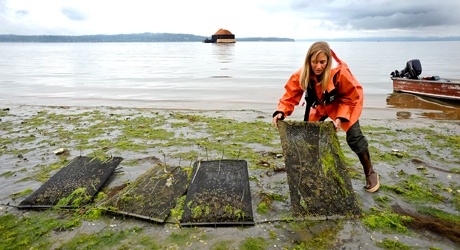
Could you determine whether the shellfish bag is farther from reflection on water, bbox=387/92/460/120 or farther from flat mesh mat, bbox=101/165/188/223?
flat mesh mat, bbox=101/165/188/223

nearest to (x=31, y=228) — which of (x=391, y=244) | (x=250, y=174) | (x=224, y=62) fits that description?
(x=250, y=174)

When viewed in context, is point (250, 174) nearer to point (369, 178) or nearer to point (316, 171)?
point (316, 171)

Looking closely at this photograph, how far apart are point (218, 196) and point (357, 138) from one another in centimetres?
206

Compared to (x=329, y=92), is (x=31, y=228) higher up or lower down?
lower down

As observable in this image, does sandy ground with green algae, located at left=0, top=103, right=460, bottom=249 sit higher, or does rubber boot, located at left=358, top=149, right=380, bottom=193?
rubber boot, located at left=358, top=149, right=380, bottom=193

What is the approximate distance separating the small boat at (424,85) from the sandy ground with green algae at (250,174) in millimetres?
4962

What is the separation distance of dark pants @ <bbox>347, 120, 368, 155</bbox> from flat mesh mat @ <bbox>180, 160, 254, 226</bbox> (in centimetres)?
159

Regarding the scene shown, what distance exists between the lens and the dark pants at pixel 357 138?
13.0 feet

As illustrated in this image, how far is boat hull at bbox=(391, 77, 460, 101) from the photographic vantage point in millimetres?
12353

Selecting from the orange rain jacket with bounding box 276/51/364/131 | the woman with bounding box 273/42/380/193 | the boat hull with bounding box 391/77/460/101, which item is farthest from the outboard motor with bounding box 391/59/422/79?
the orange rain jacket with bounding box 276/51/364/131

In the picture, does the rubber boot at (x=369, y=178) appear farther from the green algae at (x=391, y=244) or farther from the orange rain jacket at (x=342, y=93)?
the green algae at (x=391, y=244)

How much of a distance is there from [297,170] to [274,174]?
40.0 inches

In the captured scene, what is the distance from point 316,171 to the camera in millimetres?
3990

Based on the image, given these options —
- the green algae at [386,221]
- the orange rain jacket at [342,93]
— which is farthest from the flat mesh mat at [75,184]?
the green algae at [386,221]
